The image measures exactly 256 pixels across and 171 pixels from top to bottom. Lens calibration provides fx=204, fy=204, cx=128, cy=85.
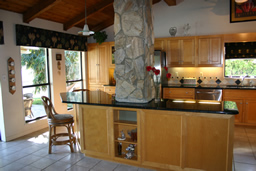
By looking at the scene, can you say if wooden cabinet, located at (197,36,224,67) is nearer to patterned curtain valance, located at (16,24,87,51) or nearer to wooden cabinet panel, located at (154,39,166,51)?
wooden cabinet panel, located at (154,39,166,51)

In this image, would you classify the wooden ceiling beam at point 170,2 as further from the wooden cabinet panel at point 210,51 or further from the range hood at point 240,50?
the range hood at point 240,50

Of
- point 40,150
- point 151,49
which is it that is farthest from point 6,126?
point 151,49

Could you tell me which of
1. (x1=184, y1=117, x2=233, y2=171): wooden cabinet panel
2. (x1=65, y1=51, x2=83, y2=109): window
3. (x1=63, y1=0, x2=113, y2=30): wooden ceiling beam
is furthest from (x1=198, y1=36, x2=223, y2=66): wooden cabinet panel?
(x1=65, y1=51, x2=83, y2=109): window

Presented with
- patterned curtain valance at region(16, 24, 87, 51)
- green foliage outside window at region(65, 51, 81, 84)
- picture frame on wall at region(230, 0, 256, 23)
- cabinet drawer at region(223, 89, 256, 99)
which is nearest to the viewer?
patterned curtain valance at region(16, 24, 87, 51)

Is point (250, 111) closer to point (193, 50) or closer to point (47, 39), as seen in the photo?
point (193, 50)

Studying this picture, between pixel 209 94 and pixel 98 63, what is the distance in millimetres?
3360

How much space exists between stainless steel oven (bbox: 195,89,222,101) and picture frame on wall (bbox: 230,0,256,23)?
6.14 feet

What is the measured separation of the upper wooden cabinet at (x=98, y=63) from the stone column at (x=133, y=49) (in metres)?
3.11

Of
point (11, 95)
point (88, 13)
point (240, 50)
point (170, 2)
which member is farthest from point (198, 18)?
point (11, 95)

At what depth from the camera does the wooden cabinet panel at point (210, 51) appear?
17.0ft

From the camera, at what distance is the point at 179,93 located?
5.33m

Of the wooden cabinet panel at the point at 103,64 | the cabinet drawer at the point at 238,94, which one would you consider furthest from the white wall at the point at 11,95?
the cabinet drawer at the point at 238,94

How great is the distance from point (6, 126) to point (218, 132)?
3.92 meters

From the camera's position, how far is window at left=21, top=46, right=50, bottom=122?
4637 mm
